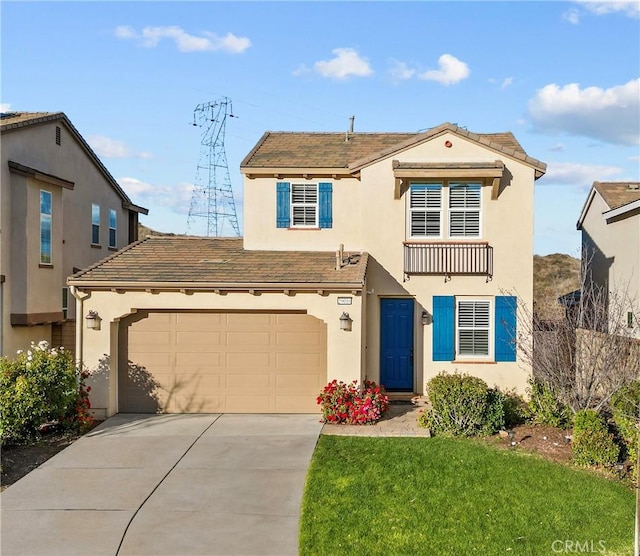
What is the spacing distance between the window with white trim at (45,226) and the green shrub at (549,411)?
12.8 m

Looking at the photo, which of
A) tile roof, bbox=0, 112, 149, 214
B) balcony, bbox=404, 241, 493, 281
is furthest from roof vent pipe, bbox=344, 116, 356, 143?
tile roof, bbox=0, 112, 149, 214

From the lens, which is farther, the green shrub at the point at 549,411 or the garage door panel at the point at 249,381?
the garage door panel at the point at 249,381

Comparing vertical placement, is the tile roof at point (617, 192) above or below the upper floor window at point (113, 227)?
above

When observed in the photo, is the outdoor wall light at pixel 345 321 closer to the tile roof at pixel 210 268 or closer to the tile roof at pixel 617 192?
the tile roof at pixel 210 268

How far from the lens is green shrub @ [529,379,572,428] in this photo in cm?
1221

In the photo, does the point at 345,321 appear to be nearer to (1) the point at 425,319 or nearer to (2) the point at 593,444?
(1) the point at 425,319

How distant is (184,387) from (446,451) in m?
5.91

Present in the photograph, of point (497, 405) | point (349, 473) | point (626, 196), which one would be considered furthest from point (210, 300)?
point (626, 196)

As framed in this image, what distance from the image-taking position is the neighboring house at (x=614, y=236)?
17.3 metres

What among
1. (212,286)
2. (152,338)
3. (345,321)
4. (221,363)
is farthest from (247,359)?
(345,321)

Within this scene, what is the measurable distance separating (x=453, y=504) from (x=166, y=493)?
13.2 ft

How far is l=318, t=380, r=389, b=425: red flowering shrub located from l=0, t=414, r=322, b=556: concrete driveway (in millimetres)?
502

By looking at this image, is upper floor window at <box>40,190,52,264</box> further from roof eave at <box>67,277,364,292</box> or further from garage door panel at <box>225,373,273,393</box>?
garage door panel at <box>225,373,273,393</box>

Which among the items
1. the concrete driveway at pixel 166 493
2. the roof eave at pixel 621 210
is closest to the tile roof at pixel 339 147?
the roof eave at pixel 621 210
